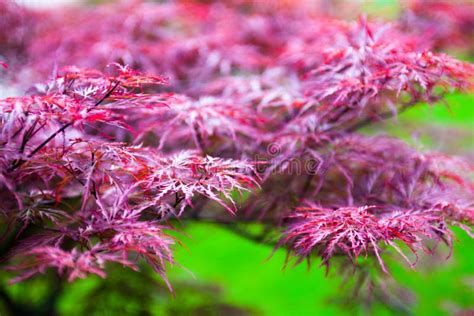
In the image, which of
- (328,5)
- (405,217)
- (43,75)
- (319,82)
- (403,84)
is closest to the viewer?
(405,217)

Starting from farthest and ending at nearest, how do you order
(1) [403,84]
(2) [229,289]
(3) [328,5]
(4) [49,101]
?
(3) [328,5]
(2) [229,289]
(1) [403,84]
(4) [49,101]

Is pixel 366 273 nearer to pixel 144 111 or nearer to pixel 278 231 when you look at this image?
pixel 278 231

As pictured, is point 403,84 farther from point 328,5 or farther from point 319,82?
point 328,5

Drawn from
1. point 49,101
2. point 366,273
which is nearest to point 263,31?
point 366,273

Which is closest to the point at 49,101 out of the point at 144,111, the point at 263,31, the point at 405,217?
the point at 144,111

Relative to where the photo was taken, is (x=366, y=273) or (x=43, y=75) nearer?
(x=366, y=273)

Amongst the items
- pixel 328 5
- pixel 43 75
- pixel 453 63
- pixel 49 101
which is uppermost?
pixel 328 5

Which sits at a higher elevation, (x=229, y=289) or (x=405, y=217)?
(x=405, y=217)
